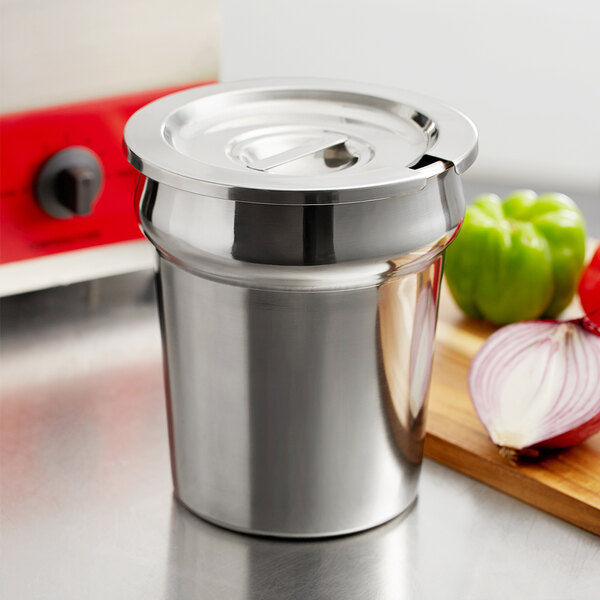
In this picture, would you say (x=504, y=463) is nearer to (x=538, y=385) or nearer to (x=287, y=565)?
(x=538, y=385)

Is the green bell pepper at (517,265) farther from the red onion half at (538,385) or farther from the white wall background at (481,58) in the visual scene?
the white wall background at (481,58)

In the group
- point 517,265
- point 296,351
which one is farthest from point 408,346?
point 517,265

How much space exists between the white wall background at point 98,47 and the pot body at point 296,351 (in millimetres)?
261

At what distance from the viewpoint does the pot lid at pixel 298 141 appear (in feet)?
1.51

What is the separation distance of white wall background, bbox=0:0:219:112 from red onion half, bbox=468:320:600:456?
1.22 ft

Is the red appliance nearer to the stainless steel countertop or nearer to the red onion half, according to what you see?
the stainless steel countertop

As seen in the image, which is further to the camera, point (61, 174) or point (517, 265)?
point (517, 265)

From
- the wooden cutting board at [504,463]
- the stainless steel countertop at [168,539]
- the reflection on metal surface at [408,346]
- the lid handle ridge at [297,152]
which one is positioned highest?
the lid handle ridge at [297,152]

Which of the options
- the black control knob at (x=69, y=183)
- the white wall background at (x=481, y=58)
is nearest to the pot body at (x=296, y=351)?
the black control knob at (x=69, y=183)

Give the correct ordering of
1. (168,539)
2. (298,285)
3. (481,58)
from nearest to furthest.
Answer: (298,285) < (168,539) < (481,58)

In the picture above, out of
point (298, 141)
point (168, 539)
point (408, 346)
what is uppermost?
point (298, 141)

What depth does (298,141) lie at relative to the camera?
0.58m

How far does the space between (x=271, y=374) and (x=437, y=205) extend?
133 mm

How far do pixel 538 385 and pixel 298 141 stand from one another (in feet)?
0.82
